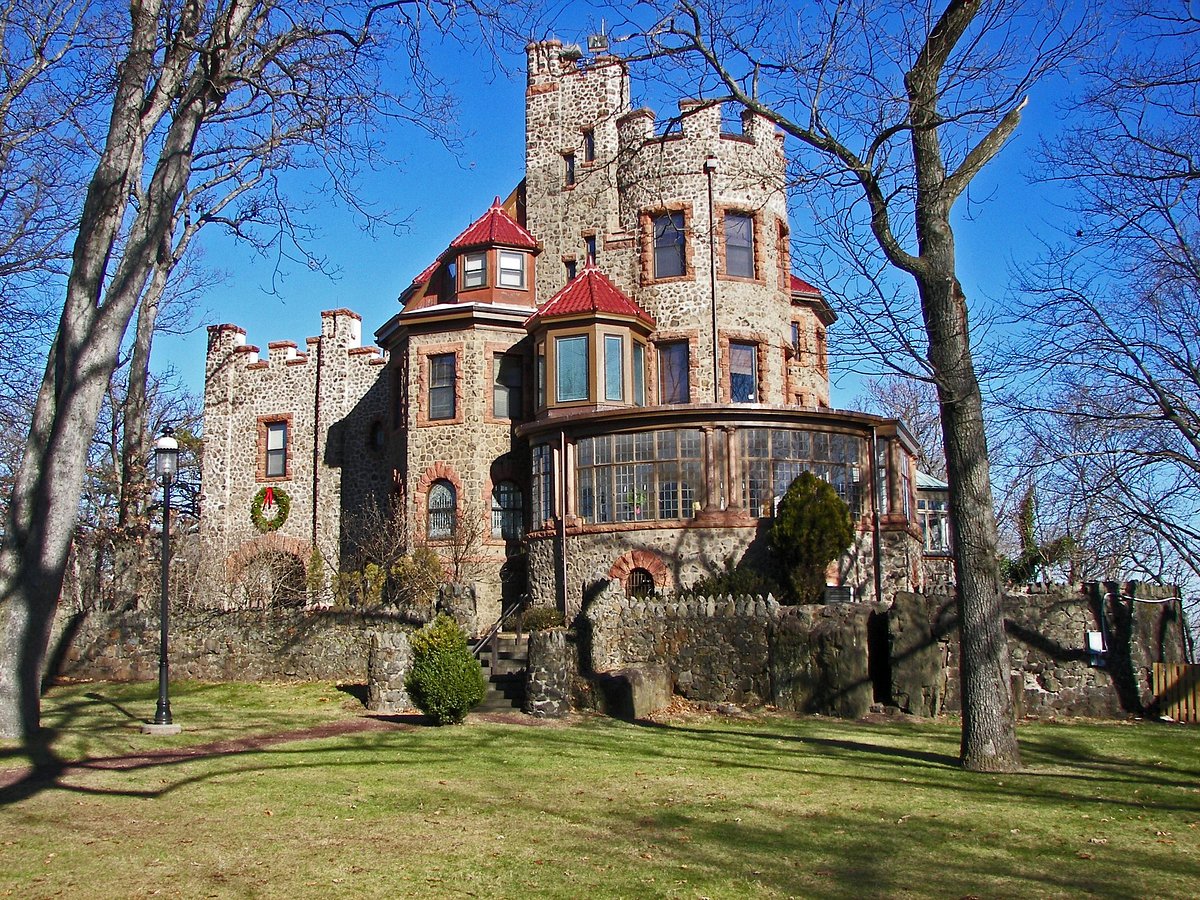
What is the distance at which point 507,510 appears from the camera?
2922 centimetres

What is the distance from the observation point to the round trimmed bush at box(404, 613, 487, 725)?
15.9 m

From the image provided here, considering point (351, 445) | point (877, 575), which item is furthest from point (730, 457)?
point (351, 445)

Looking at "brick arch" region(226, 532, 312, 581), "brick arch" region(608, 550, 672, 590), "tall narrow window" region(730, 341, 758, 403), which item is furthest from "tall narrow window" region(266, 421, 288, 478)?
"tall narrow window" region(730, 341, 758, 403)

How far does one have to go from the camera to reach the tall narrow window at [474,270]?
30484 mm

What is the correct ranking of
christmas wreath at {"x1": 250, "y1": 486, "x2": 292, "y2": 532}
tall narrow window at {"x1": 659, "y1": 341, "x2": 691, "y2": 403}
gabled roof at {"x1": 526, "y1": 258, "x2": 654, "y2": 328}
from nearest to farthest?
gabled roof at {"x1": 526, "y1": 258, "x2": 654, "y2": 328}, tall narrow window at {"x1": 659, "y1": 341, "x2": 691, "y2": 403}, christmas wreath at {"x1": 250, "y1": 486, "x2": 292, "y2": 532}

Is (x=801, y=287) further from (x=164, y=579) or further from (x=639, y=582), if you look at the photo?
(x=164, y=579)

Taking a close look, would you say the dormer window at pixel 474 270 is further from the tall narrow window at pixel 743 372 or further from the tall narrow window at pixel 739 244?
the tall narrow window at pixel 743 372

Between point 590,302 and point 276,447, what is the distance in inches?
566

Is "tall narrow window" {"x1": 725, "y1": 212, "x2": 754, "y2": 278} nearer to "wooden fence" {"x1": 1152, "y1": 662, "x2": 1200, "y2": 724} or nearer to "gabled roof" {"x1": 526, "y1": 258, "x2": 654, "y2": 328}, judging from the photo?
"gabled roof" {"x1": 526, "y1": 258, "x2": 654, "y2": 328}

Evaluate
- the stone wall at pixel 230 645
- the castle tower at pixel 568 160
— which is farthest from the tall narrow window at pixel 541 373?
the stone wall at pixel 230 645

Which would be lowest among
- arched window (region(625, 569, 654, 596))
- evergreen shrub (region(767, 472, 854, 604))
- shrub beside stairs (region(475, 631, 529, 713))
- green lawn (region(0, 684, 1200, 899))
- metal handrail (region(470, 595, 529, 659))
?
green lawn (region(0, 684, 1200, 899))

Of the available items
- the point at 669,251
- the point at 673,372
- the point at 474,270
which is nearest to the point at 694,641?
the point at 673,372

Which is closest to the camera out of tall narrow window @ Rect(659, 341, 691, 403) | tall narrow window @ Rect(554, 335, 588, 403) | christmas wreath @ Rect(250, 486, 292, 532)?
tall narrow window @ Rect(554, 335, 588, 403)

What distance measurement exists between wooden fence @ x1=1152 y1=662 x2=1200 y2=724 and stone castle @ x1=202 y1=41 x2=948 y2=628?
601 cm
